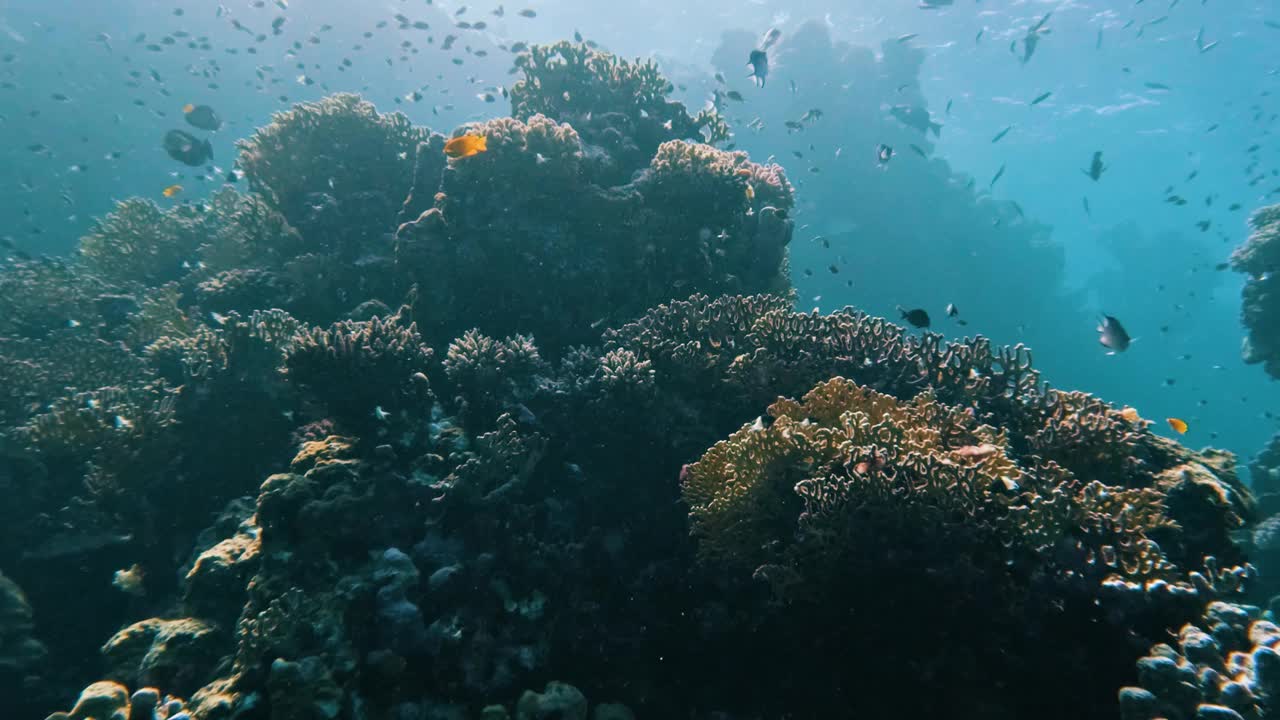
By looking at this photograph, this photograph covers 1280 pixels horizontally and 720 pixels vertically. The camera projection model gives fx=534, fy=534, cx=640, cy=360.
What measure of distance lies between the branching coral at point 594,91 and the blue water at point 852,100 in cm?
1500

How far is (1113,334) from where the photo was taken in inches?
289

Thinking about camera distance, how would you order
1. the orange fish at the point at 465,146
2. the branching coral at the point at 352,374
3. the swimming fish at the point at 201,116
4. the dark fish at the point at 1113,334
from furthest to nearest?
the swimming fish at the point at 201,116, the dark fish at the point at 1113,334, the orange fish at the point at 465,146, the branching coral at the point at 352,374

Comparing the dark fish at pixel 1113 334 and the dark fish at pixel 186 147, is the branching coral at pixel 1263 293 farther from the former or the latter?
the dark fish at pixel 186 147

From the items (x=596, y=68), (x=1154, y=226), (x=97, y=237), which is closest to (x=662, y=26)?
(x=596, y=68)

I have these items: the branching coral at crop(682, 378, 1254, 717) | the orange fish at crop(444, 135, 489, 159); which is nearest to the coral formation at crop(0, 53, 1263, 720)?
the branching coral at crop(682, 378, 1254, 717)

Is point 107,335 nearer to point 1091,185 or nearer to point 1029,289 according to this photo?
point 1029,289

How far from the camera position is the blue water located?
28.7 m

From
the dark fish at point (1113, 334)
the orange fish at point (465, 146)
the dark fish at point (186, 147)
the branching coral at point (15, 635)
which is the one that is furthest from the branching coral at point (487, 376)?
the dark fish at point (186, 147)

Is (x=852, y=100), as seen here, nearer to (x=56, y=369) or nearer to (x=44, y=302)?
(x=44, y=302)

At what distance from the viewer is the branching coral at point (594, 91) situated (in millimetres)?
10977

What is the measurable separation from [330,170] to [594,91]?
18.1 ft

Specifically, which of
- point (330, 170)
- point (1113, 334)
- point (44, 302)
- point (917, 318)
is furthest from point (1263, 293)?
point (44, 302)

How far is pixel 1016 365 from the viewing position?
20.4 ft

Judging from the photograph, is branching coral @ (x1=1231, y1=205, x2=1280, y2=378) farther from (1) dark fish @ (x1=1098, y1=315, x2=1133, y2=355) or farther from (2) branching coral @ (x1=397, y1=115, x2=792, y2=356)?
(2) branching coral @ (x1=397, y1=115, x2=792, y2=356)
